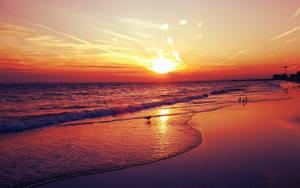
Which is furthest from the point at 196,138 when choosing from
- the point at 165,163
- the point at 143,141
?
the point at 165,163

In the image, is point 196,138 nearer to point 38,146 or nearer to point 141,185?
point 141,185

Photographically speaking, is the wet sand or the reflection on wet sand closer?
the wet sand

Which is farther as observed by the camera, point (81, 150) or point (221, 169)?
point (81, 150)

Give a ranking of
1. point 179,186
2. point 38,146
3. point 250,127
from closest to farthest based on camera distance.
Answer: point 179,186 < point 38,146 < point 250,127

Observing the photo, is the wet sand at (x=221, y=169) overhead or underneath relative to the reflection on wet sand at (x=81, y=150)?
overhead

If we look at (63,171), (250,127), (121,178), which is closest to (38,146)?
(63,171)

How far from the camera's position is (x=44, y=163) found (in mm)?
6770

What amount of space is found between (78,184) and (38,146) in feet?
15.2

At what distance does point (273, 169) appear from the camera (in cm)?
583

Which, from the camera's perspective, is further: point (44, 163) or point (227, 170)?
point (44, 163)

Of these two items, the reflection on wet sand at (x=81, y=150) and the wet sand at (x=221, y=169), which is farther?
the reflection on wet sand at (x=81, y=150)

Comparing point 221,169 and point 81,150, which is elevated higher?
point 221,169

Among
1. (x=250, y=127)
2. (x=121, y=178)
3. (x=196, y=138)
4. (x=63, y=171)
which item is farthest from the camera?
(x=250, y=127)

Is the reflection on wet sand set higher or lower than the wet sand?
lower
